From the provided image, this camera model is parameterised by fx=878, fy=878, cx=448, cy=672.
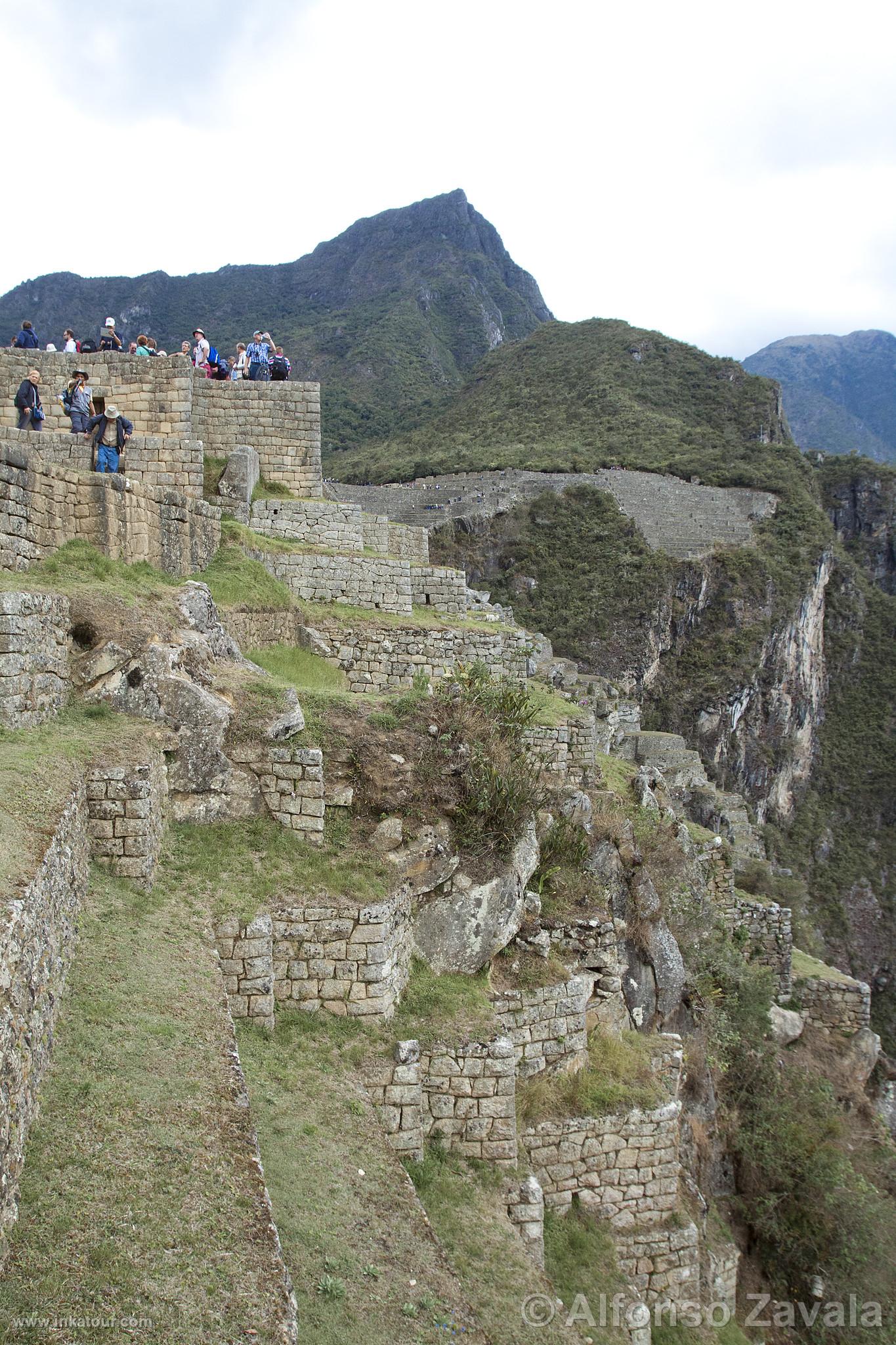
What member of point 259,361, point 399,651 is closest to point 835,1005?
point 399,651

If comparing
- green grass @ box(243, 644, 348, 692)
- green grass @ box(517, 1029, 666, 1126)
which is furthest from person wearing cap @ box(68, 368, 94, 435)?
green grass @ box(517, 1029, 666, 1126)

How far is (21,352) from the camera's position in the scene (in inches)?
464

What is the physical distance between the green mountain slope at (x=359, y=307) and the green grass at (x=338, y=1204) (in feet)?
221

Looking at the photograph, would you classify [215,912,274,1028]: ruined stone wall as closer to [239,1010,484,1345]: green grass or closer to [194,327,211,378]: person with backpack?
[239,1010,484,1345]: green grass

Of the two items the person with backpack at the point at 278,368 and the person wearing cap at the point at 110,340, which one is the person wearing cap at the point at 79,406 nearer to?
the person wearing cap at the point at 110,340

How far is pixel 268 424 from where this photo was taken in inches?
501

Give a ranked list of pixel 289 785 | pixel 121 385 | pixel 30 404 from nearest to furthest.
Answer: pixel 289 785, pixel 30 404, pixel 121 385

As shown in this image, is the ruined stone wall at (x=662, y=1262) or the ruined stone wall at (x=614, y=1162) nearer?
the ruined stone wall at (x=614, y=1162)

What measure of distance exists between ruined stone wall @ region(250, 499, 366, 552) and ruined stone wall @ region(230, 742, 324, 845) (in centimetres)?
631

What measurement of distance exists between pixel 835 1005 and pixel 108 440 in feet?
43.5

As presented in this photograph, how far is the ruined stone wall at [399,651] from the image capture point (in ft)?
36.9

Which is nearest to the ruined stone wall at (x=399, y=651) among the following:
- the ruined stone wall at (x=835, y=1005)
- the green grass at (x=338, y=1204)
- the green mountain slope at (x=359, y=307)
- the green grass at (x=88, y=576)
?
the green grass at (x=88, y=576)

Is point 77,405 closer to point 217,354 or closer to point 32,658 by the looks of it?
point 217,354

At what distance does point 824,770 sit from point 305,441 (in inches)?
1962
